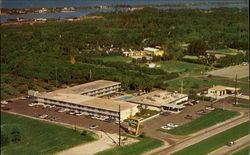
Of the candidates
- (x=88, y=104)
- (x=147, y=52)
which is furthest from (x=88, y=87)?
(x=147, y=52)

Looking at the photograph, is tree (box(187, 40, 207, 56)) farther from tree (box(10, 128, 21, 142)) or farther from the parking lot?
tree (box(10, 128, 21, 142))

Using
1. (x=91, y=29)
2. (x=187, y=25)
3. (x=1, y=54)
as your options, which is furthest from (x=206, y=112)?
(x=187, y=25)

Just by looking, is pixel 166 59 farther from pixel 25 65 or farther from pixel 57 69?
pixel 25 65

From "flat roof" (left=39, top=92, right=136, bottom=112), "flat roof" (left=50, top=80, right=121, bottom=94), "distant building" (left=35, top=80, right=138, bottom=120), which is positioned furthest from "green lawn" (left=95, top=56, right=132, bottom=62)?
"flat roof" (left=39, top=92, right=136, bottom=112)

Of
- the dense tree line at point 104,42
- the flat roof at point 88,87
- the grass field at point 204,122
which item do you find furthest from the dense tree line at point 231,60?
the grass field at point 204,122

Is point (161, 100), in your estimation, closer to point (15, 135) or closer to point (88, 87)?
point (88, 87)
